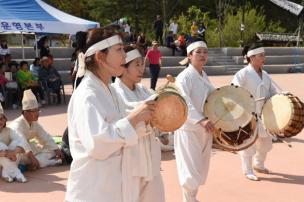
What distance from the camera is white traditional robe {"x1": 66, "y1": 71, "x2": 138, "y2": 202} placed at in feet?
7.61

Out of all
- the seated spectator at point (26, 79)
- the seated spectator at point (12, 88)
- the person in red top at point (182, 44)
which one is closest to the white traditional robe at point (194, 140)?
the seated spectator at point (26, 79)

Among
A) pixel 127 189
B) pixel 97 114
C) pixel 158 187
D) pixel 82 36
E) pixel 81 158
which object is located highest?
pixel 82 36

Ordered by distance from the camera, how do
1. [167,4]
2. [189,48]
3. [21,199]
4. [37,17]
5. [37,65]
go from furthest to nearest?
[167,4] < [37,65] < [37,17] < [21,199] < [189,48]

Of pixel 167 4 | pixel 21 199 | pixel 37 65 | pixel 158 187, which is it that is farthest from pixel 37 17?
pixel 167 4

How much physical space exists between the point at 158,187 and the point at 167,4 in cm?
3153

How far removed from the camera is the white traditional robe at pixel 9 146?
19.3ft

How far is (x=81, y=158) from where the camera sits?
241cm

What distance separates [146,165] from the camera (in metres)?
2.97

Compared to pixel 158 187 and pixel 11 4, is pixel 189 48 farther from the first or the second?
pixel 11 4

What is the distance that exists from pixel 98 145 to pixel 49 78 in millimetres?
11235

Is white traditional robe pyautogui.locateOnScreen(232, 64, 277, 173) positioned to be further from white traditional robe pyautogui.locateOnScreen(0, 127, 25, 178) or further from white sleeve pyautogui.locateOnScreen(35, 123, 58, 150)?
white traditional robe pyautogui.locateOnScreen(0, 127, 25, 178)

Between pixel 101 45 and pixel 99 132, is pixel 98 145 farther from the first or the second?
pixel 101 45

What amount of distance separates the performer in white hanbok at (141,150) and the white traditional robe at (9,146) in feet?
8.95

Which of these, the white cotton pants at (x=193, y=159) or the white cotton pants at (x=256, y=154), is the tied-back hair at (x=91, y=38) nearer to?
the white cotton pants at (x=193, y=159)
